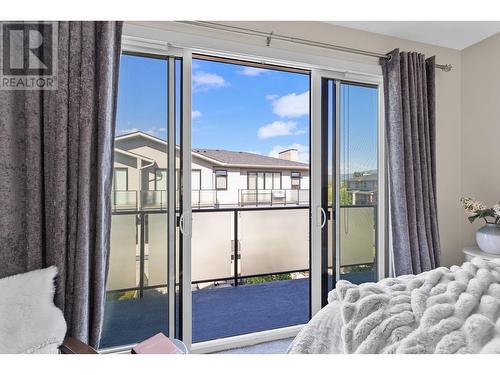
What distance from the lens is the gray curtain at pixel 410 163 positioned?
7.78 feet

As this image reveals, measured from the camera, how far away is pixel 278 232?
418cm

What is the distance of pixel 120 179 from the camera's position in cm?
193

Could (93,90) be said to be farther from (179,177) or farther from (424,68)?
(424,68)

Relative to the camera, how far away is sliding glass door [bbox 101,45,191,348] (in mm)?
1939

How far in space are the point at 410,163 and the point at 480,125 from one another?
0.89 m

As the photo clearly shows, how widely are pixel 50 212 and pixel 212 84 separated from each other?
259cm

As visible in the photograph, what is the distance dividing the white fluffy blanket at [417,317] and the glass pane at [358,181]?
1.47 m

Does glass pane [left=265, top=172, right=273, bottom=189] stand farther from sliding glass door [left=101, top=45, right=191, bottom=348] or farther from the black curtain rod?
sliding glass door [left=101, top=45, right=191, bottom=348]

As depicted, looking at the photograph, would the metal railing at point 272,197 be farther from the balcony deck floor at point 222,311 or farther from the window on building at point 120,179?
the window on building at point 120,179

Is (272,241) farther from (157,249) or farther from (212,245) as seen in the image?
(157,249)

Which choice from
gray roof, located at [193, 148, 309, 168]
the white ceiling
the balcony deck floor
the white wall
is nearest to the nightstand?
the white wall

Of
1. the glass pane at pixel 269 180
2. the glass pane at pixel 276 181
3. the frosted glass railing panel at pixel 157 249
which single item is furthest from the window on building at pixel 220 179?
the frosted glass railing panel at pixel 157 249

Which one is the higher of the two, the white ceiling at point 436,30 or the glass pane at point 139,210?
the white ceiling at point 436,30
